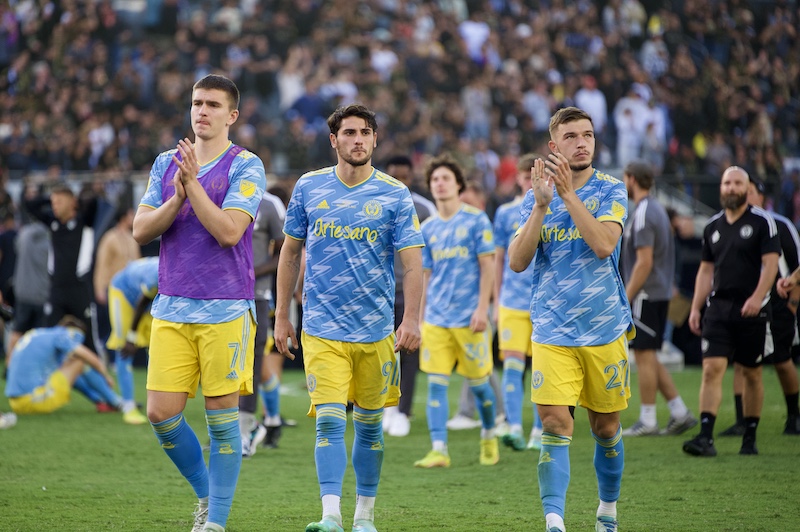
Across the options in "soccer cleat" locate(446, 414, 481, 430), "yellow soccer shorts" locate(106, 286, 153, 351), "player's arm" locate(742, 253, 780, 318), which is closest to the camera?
"player's arm" locate(742, 253, 780, 318)

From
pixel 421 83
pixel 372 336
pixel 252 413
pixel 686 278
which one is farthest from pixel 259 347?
pixel 421 83

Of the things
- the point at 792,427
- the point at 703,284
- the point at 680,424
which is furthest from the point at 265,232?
the point at 792,427

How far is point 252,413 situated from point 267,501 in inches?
71.8

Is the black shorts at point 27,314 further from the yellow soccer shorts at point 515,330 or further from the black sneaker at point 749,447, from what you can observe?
the black sneaker at point 749,447

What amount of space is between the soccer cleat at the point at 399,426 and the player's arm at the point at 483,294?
1905mm

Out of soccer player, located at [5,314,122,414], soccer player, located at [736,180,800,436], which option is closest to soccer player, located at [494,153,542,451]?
soccer player, located at [736,180,800,436]

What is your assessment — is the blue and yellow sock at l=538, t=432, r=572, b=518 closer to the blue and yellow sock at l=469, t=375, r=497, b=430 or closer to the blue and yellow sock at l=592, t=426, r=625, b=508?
the blue and yellow sock at l=592, t=426, r=625, b=508

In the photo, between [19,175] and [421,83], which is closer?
[19,175]

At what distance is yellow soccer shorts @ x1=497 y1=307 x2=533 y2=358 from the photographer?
29.3 feet

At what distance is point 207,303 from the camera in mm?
5164

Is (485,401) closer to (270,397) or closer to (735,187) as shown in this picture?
(270,397)

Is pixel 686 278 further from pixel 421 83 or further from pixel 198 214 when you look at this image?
pixel 198 214

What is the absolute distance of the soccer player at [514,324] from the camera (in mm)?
8680

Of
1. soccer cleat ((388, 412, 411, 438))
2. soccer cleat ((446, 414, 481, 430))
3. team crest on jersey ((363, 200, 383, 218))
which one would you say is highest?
team crest on jersey ((363, 200, 383, 218))
